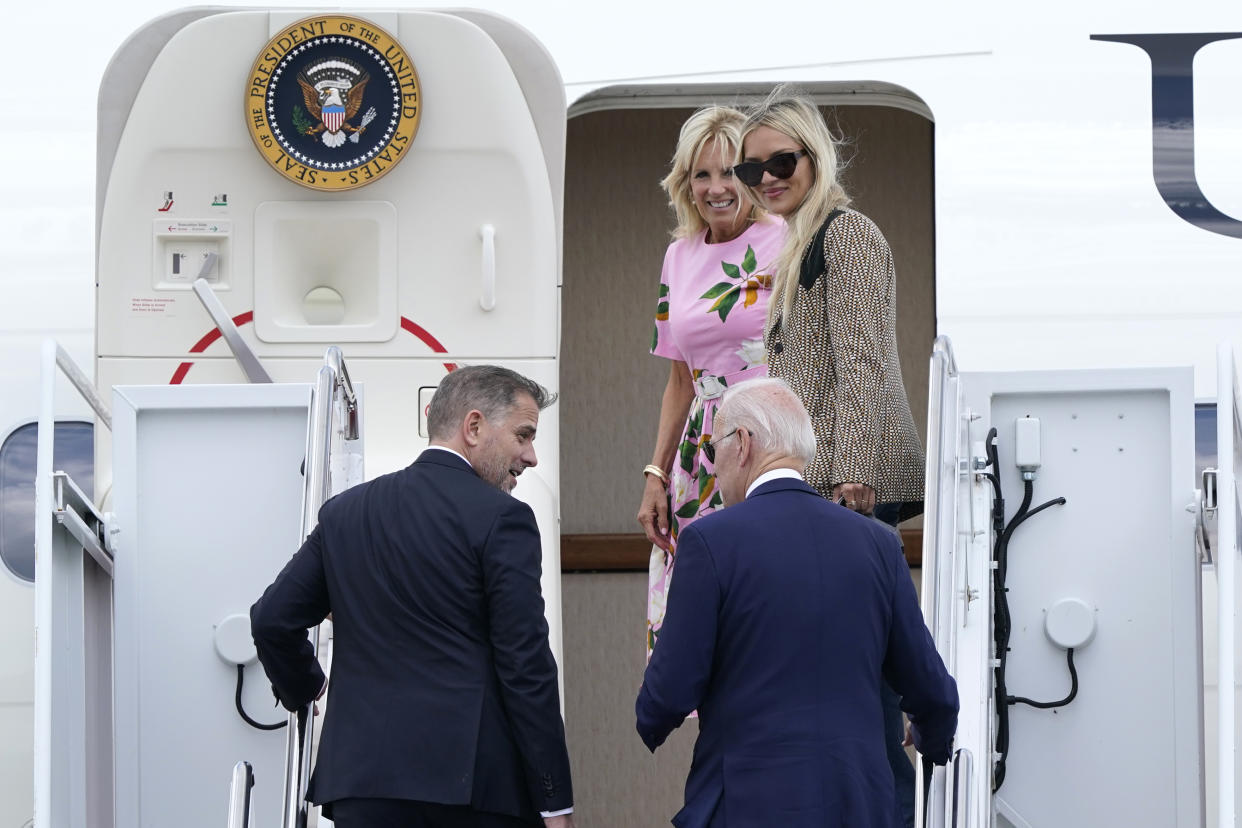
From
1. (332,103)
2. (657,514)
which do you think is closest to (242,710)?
(657,514)

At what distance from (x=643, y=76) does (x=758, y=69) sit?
0.30 m

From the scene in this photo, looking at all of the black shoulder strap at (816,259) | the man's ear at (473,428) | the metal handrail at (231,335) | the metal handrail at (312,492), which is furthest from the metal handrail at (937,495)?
the metal handrail at (231,335)

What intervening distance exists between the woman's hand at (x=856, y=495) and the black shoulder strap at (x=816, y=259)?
15.9 inches

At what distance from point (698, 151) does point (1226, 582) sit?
4.79 feet

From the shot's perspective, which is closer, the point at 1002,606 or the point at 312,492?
the point at 312,492

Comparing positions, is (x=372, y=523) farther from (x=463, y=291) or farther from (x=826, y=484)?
(x=463, y=291)

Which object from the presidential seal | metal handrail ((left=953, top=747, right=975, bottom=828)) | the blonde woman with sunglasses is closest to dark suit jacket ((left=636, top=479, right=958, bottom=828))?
metal handrail ((left=953, top=747, right=975, bottom=828))

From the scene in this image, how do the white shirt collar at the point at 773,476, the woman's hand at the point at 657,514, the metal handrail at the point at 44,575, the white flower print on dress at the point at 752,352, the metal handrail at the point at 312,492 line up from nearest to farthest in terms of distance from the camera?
the white shirt collar at the point at 773,476, the metal handrail at the point at 312,492, the metal handrail at the point at 44,575, the white flower print on dress at the point at 752,352, the woman's hand at the point at 657,514

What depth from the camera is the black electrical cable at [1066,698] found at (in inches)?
137

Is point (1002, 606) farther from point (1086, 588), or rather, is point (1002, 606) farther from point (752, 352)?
point (752, 352)

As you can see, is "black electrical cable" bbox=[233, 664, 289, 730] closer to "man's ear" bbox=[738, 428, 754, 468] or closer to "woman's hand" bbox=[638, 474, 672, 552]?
"woman's hand" bbox=[638, 474, 672, 552]

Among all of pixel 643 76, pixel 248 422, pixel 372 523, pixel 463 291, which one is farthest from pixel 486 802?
pixel 643 76

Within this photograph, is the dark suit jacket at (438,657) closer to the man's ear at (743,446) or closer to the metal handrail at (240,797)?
the metal handrail at (240,797)

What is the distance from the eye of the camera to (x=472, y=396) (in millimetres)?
3068
